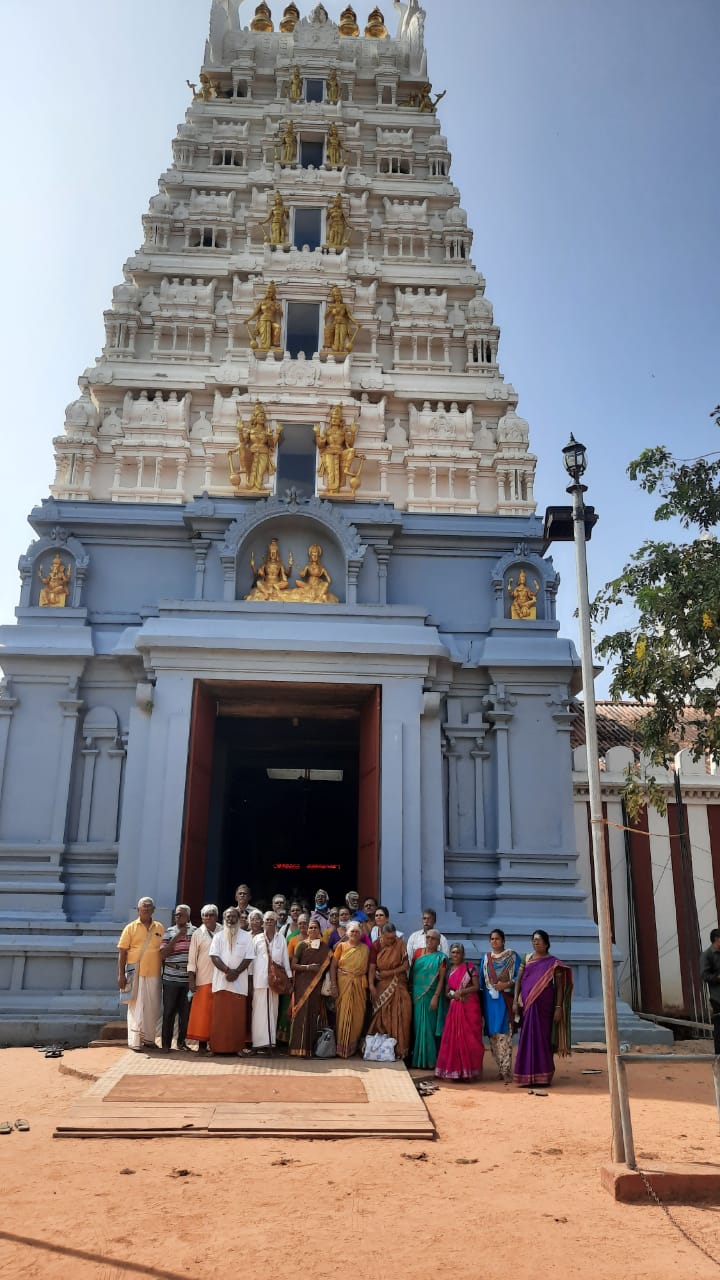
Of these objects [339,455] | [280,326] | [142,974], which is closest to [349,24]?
[280,326]

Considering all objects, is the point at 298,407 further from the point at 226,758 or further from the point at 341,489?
the point at 226,758

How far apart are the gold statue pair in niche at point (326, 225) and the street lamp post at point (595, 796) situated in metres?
11.7

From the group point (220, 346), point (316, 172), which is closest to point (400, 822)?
point (220, 346)

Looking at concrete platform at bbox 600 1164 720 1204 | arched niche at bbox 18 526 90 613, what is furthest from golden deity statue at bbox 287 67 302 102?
concrete platform at bbox 600 1164 720 1204

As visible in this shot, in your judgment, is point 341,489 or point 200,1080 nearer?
point 200,1080

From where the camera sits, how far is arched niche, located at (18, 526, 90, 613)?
13.6 meters

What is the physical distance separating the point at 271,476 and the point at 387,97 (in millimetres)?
10093

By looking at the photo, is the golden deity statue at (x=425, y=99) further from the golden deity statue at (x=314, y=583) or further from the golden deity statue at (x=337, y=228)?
the golden deity statue at (x=314, y=583)

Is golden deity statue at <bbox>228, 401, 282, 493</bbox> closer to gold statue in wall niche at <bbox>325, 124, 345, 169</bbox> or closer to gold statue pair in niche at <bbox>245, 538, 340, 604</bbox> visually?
gold statue pair in niche at <bbox>245, 538, 340, 604</bbox>

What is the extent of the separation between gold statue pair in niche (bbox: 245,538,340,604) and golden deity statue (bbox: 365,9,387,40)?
46.3 ft

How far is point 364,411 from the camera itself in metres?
15.4

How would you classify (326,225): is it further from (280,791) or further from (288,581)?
(280,791)

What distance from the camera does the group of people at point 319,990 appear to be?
8.86 metres

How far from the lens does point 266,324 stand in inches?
630
